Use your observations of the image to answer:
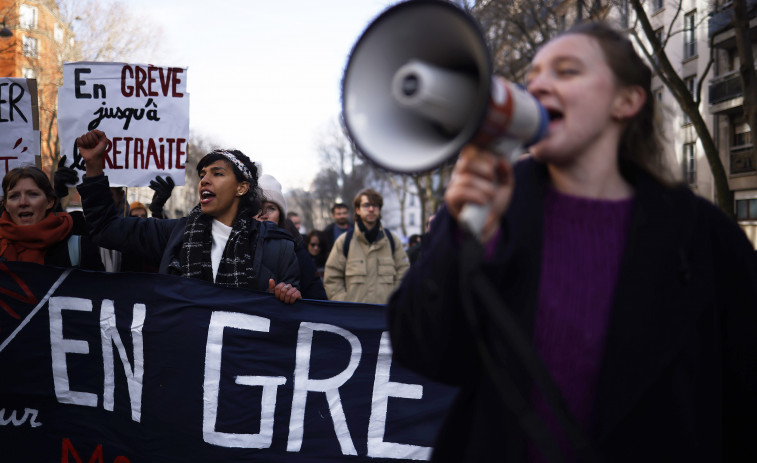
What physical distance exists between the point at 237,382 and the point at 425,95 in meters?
2.97

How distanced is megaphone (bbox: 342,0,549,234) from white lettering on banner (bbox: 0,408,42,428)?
3.48 metres

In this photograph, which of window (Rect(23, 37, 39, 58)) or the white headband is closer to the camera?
the white headband

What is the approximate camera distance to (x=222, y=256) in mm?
4102

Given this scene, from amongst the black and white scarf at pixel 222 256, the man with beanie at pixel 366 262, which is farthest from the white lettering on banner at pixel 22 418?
the man with beanie at pixel 366 262

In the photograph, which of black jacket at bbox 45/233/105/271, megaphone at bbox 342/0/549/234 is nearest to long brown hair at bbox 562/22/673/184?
megaphone at bbox 342/0/549/234

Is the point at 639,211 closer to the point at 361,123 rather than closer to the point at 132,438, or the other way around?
the point at 361,123

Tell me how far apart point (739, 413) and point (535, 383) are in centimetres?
51

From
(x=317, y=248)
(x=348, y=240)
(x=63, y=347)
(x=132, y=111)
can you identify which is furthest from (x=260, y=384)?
(x=317, y=248)

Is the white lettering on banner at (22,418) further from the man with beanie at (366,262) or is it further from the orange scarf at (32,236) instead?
the man with beanie at (366,262)

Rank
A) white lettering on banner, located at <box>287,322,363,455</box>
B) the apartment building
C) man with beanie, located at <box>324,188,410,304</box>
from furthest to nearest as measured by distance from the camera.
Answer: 1. the apartment building
2. man with beanie, located at <box>324,188,410,304</box>
3. white lettering on banner, located at <box>287,322,363,455</box>

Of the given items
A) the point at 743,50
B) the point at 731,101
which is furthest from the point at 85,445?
the point at 731,101

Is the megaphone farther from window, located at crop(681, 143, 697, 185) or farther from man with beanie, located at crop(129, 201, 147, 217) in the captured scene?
window, located at crop(681, 143, 697, 185)

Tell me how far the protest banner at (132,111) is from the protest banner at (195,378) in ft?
6.32

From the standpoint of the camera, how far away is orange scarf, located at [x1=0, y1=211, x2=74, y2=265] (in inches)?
170
